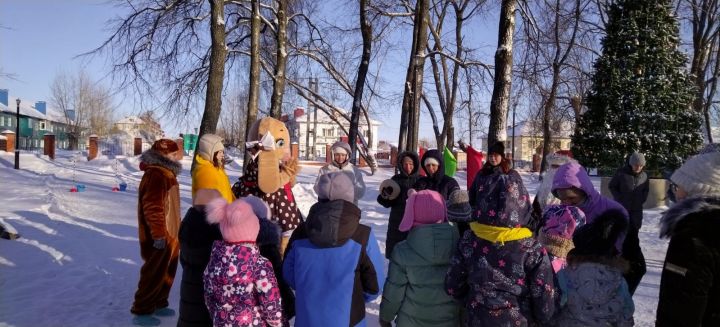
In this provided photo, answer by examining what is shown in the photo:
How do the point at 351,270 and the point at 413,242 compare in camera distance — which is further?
the point at 413,242

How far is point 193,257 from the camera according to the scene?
3.32 meters

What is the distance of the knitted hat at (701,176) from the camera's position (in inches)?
95.6

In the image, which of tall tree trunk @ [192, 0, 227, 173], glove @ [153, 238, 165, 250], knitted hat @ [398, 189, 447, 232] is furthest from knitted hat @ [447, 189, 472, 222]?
tall tree trunk @ [192, 0, 227, 173]

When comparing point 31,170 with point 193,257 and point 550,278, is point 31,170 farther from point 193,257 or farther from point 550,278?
point 550,278

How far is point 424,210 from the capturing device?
10.9 feet

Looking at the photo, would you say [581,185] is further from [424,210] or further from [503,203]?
[424,210]

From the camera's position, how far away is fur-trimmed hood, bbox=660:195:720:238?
225 centimetres

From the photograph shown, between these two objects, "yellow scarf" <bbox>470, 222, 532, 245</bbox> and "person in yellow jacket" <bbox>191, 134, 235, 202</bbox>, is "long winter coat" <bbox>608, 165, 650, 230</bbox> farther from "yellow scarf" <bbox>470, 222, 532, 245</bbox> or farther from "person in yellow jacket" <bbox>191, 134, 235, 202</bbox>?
"person in yellow jacket" <bbox>191, 134, 235, 202</bbox>

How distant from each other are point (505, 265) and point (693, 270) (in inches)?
36.5

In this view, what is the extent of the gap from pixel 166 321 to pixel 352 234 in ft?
8.19

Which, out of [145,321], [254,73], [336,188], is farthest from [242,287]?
[254,73]

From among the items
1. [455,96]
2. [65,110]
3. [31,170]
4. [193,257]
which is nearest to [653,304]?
[193,257]

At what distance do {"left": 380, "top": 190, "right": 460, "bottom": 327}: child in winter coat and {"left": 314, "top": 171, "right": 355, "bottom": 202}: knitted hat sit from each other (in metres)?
0.46

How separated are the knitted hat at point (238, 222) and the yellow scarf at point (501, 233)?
135 centimetres
